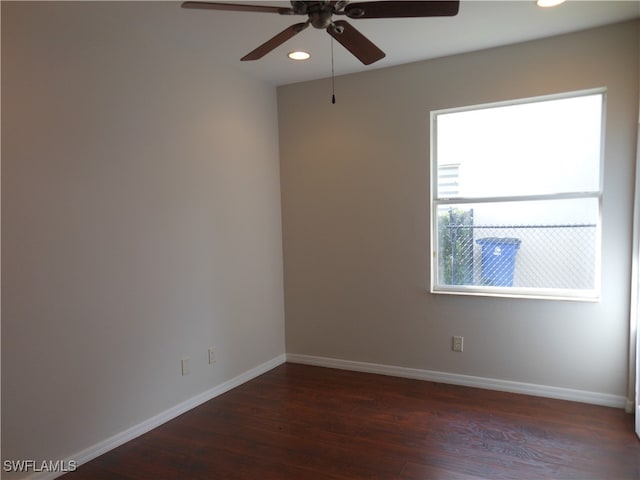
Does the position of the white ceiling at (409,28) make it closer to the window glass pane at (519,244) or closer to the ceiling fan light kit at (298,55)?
the ceiling fan light kit at (298,55)

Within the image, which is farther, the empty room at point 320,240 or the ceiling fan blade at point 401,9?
the empty room at point 320,240

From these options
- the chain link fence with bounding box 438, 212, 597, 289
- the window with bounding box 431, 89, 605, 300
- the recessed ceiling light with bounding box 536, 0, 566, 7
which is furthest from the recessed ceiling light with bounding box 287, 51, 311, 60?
the chain link fence with bounding box 438, 212, 597, 289

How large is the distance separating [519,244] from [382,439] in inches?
71.2

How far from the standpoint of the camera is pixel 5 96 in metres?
2.02

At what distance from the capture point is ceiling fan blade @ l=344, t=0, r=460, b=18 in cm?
168

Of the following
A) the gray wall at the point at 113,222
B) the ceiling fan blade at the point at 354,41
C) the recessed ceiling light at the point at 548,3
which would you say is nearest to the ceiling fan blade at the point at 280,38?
the ceiling fan blade at the point at 354,41

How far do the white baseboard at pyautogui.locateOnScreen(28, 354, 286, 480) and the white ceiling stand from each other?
8.40ft

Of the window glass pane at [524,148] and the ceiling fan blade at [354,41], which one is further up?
the ceiling fan blade at [354,41]

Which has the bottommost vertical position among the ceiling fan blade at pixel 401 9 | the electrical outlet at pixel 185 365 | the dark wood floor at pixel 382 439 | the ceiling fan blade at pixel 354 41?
the dark wood floor at pixel 382 439

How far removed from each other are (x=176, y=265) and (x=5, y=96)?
54.6 inches

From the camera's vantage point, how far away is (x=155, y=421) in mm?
2789

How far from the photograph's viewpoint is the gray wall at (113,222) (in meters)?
2.09

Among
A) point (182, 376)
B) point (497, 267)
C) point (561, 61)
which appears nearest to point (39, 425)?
point (182, 376)

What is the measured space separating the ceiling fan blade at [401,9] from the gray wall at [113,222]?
1.26m
